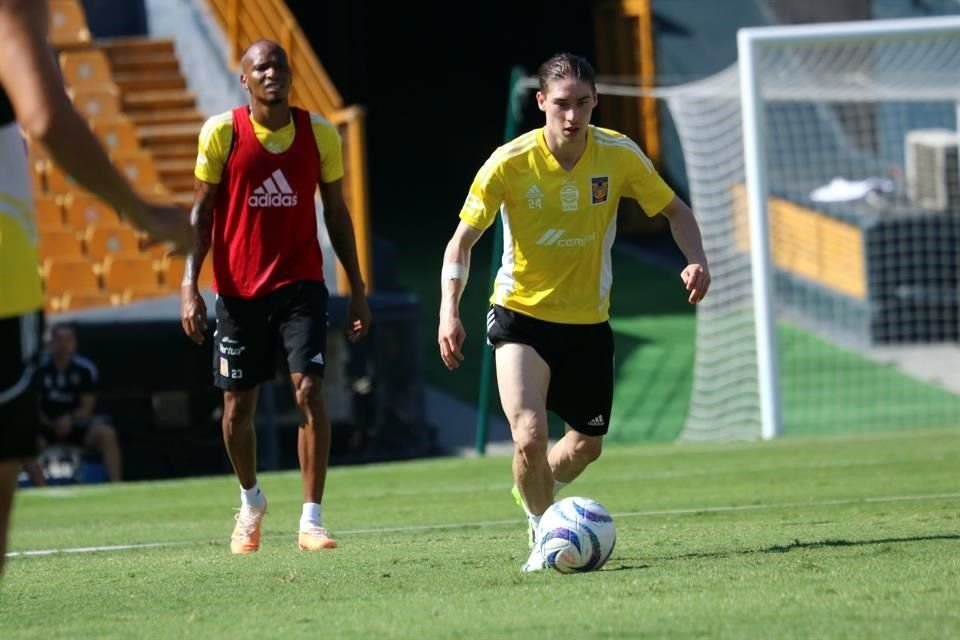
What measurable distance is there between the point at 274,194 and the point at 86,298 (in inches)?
462

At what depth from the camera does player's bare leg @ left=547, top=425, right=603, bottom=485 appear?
24.0ft

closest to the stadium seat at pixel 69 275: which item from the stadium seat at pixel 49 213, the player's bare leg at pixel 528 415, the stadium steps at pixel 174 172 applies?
the stadium seat at pixel 49 213

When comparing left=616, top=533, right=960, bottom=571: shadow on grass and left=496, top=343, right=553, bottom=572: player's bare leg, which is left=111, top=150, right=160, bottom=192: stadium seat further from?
left=616, top=533, right=960, bottom=571: shadow on grass

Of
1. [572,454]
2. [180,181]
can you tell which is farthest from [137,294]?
[572,454]

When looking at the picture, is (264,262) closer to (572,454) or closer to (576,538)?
(572,454)

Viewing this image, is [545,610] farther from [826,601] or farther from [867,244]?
[867,244]

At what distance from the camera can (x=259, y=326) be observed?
7.81 m

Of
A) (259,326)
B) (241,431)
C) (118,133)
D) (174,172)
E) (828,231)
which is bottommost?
(828,231)

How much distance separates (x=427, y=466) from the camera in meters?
14.8

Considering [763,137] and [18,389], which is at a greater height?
[18,389]

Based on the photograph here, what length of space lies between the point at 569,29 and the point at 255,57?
2584cm

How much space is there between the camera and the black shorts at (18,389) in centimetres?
390

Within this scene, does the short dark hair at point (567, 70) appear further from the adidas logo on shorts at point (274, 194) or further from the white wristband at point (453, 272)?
the adidas logo on shorts at point (274, 194)

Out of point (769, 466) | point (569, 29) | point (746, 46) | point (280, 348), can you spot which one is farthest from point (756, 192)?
point (569, 29)
